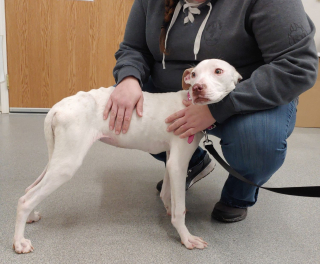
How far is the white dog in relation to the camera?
97cm

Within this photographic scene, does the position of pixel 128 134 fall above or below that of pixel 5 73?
above

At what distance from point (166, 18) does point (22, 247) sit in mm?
1003

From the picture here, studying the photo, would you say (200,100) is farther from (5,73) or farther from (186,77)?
(5,73)

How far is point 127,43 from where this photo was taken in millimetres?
1393

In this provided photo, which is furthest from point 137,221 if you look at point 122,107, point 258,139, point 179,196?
point 258,139

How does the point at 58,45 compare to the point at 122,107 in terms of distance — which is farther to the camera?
the point at 58,45

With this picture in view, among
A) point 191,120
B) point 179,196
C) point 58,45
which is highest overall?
point 191,120

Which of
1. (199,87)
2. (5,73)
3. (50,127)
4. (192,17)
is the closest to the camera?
(199,87)

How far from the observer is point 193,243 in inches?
41.7

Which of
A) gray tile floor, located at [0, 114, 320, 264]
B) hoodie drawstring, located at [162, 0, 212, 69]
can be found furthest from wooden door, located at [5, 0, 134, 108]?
hoodie drawstring, located at [162, 0, 212, 69]

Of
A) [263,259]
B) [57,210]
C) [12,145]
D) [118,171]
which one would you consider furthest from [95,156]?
[263,259]

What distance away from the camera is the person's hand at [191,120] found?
106 cm

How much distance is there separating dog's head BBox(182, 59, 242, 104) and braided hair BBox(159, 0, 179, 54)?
0.25 meters

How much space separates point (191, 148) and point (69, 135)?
44 centimetres
